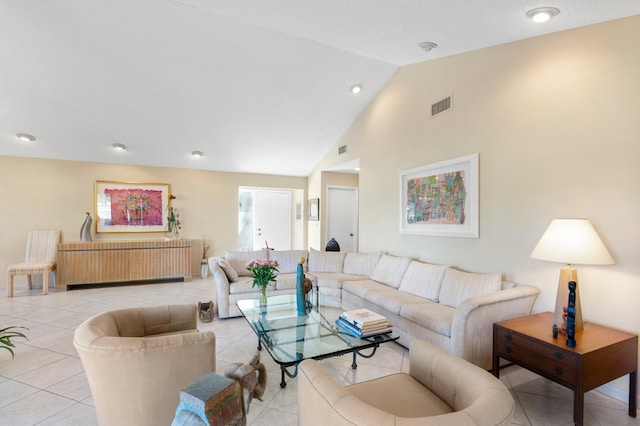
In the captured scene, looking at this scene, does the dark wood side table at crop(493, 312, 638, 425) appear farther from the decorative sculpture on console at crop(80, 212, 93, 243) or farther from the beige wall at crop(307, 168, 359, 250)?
the decorative sculpture on console at crop(80, 212, 93, 243)

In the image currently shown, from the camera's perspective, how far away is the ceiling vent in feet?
11.5

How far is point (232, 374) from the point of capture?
59 centimetres

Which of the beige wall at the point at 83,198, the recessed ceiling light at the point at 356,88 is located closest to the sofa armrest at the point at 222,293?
the beige wall at the point at 83,198

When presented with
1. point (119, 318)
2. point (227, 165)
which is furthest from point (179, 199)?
point (119, 318)

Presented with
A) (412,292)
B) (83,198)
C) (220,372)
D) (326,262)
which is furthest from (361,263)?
(83,198)

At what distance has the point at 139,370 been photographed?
1457mm

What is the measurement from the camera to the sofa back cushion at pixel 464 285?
9.18ft

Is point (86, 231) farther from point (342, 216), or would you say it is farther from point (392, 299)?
point (392, 299)

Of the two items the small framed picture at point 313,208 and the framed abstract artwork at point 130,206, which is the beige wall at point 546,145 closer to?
the small framed picture at point 313,208

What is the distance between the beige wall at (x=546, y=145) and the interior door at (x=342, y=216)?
2.86m

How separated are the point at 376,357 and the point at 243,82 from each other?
372 cm

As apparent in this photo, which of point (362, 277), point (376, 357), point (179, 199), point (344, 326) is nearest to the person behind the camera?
point (344, 326)

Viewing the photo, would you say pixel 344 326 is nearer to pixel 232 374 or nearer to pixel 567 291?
pixel 567 291

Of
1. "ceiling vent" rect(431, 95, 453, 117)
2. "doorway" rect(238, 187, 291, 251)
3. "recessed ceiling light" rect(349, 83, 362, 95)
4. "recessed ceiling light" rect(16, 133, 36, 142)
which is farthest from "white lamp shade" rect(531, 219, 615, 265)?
"recessed ceiling light" rect(16, 133, 36, 142)
